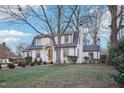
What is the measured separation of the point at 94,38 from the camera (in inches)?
189

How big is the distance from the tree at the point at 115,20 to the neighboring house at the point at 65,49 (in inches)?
13.1

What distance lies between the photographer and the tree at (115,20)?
189 inches

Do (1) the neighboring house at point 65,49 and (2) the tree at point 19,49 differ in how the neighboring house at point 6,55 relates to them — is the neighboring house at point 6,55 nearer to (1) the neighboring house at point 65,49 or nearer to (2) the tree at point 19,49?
(2) the tree at point 19,49

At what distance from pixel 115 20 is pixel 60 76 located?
4.32 ft

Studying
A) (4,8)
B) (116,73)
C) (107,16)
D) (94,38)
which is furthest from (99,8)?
(4,8)

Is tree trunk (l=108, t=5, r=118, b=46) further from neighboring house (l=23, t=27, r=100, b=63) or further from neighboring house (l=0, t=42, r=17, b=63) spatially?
neighboring house (l=0, t=42, r=17, b=63)

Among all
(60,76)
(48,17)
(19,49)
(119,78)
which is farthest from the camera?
(48,17)

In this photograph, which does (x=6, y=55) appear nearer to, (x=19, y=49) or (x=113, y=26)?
(x=19, y=49)

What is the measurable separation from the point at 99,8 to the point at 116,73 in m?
1.13

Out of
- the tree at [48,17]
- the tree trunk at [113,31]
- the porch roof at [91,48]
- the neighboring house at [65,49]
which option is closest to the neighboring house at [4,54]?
the neighboring house at [65,49]

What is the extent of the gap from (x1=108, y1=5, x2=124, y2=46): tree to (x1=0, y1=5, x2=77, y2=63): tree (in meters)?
0.64

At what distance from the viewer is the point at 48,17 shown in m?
4.86

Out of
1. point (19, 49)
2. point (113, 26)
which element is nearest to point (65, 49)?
point (19, 49)

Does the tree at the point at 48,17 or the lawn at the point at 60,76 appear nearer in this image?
the lawn at the point at 60,76
